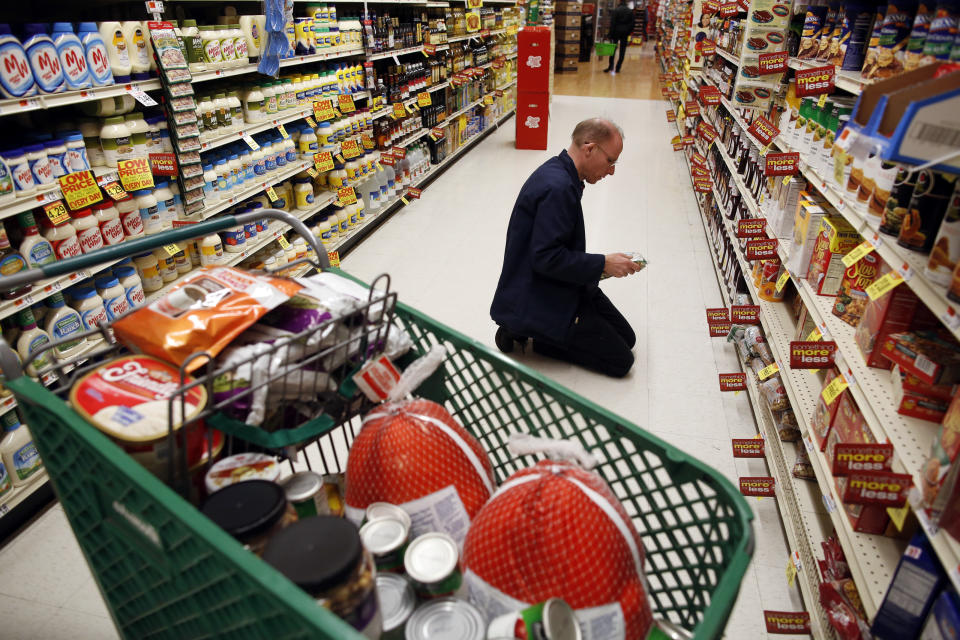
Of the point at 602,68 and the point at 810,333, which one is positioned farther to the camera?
the point at 602,68

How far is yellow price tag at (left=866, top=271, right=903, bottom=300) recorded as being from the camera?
1421mm

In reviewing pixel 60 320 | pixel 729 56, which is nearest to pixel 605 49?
pixel 729 56

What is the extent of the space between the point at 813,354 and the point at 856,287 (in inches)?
10.6

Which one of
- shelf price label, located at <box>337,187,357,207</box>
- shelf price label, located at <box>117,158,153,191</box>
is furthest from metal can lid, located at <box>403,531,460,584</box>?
shelf price label, located at <box>337,187,357,207</box>

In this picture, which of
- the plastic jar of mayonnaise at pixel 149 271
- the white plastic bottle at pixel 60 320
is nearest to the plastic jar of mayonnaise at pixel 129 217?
the plastic jar of mayonnaise at pixel 149 271

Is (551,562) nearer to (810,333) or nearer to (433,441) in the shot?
(433,441)

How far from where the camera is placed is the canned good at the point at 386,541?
89 centimetres

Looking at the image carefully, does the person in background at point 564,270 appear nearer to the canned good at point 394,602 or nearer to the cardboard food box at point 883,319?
the cardboard food box at point 883,319

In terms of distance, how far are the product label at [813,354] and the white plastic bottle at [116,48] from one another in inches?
108

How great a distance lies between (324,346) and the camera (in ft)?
3.54

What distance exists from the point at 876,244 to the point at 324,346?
1.46 meters

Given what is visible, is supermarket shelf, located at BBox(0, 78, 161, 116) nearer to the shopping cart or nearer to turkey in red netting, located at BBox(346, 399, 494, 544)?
the shopping cart

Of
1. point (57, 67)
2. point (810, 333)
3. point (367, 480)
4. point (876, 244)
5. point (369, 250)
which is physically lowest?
point (369, 250)

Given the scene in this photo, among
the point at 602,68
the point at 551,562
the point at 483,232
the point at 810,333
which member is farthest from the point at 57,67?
the point at 602,68
